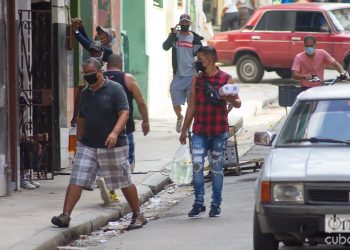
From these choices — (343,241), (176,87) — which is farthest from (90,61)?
(176,87)

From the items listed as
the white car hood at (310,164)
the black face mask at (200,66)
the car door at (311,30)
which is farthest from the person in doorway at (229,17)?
the white car hood at (310,164)

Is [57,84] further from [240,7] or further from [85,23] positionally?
[240,7]

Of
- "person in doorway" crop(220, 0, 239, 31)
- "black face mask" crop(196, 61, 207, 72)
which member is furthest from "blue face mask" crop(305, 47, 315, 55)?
"person in doorway" crop(220, 0, 239, 31)

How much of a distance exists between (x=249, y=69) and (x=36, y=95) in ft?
45.6

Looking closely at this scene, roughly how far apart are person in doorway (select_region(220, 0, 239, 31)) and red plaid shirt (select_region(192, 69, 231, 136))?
20.4 m

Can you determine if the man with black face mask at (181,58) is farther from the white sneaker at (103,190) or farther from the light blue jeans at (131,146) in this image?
the white sneaker at (103,190)

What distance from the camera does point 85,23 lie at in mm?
17547

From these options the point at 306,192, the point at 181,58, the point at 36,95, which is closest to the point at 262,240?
the point at 306,192

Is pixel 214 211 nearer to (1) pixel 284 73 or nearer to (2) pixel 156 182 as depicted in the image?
(2) pixel 156 182

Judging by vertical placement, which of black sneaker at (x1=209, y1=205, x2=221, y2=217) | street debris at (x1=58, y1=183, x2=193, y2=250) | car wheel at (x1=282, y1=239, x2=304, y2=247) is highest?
car wheel at (x1=282, y1=239, x2=304, y2=247)

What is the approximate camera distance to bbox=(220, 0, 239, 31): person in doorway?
106ft

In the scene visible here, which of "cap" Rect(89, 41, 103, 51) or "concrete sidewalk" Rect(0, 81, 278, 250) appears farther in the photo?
"cap" Rect(89, 41, 103, 51)

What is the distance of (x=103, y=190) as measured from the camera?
1266 centimetres

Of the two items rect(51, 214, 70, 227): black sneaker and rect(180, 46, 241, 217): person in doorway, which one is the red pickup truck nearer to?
rect(180, 46, 241, 217): person in doorway
